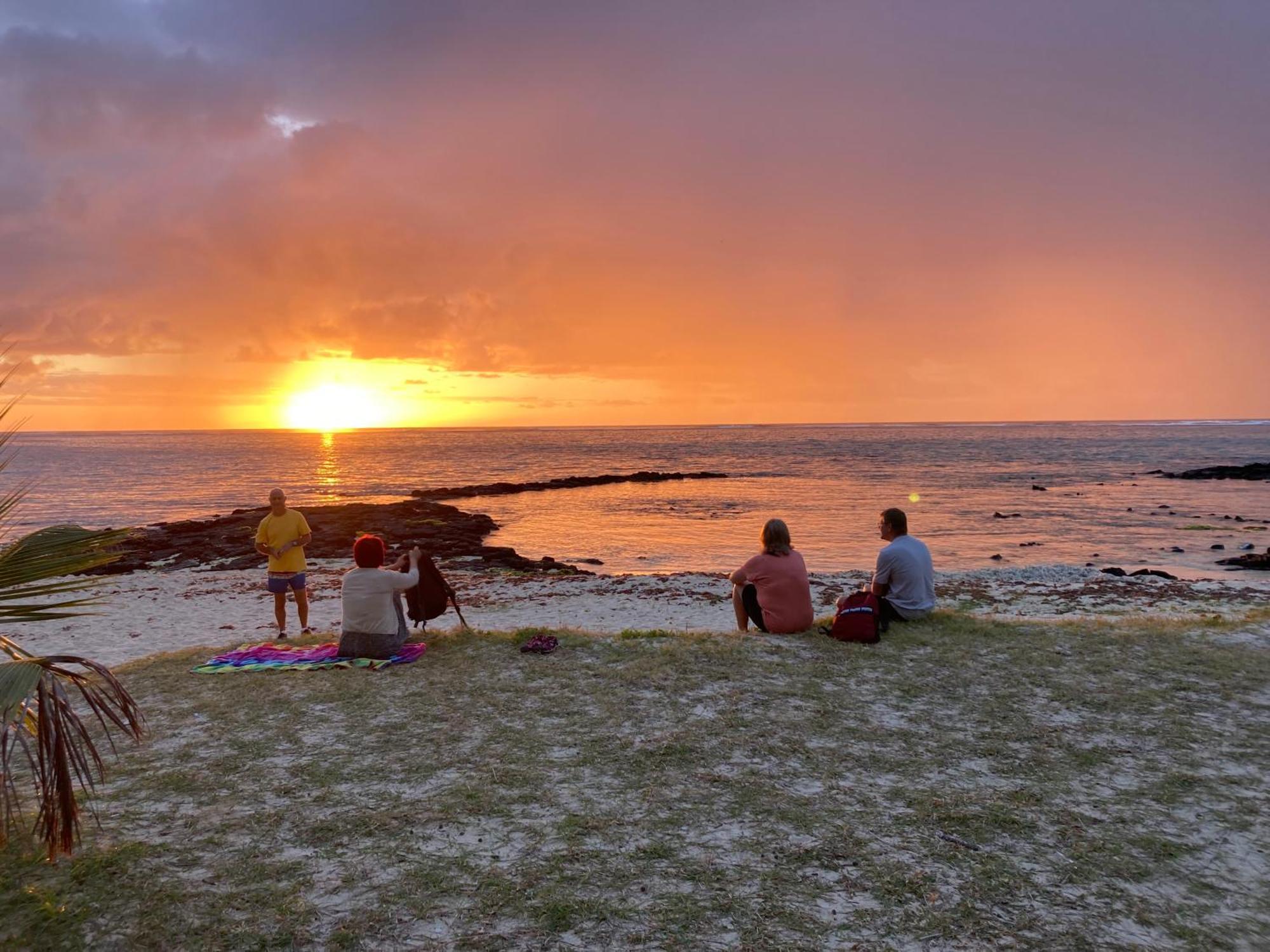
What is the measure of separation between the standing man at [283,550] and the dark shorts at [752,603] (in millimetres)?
6472

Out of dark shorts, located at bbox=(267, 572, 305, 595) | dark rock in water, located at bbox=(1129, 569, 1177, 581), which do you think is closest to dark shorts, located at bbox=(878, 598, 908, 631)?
dark shorts, located at bbox=(267, 572, 305, 595)

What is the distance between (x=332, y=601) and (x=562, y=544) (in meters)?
13.1

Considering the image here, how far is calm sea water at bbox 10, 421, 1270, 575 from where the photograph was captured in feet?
89.2

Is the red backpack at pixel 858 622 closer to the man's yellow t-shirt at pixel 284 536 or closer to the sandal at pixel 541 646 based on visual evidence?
the sandal at pixel 541 646

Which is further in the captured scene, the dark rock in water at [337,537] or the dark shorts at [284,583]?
the dark rock in water at [337,537]

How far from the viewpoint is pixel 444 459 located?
3679 inches

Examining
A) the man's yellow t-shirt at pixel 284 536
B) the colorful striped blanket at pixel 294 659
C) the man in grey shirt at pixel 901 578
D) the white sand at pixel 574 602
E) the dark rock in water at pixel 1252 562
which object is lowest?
the dark rock in water at pixel 1252 562

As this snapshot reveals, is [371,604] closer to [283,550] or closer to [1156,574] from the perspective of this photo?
[283,550]

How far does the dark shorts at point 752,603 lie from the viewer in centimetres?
1038

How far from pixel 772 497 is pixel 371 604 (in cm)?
3815

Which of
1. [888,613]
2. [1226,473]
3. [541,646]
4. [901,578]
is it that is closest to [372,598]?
[541,646]

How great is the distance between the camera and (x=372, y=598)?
9539 millimetres

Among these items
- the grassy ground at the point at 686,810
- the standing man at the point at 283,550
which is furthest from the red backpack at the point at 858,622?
the standing man at the point at 283,550

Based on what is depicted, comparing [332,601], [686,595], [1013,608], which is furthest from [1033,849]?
[332,601]
